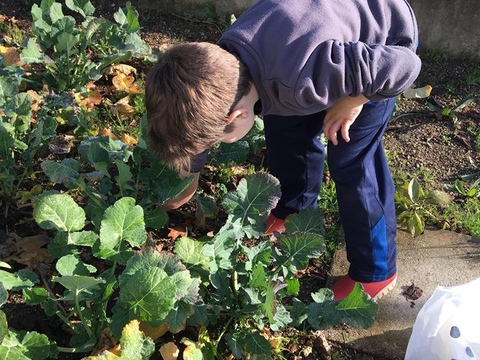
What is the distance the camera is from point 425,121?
3213mm

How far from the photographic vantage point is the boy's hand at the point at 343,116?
5.95 feet

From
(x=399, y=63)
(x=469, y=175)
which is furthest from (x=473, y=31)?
(x=399, y=63)

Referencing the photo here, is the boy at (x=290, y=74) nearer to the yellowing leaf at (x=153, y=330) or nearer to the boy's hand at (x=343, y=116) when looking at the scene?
the boy's hand at (x=343, y=116)

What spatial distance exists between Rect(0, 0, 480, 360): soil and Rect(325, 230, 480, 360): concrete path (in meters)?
0.26

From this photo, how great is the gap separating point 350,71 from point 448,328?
3.25ft

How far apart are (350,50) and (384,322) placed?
1.18m

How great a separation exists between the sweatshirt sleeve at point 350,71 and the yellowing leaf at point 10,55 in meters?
2.08

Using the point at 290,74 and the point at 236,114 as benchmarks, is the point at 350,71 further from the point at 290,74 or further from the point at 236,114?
the point at 236,114

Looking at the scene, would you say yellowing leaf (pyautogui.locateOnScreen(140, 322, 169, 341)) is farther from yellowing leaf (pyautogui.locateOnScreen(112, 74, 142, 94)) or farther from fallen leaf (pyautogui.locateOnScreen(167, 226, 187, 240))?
yellowing leaf (pyautogui.locateOnScreen(112, 74, 142, 94))

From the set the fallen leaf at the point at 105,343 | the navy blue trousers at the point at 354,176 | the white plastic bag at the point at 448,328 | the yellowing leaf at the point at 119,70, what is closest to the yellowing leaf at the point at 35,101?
the yellowing leaf at the point at 119,70

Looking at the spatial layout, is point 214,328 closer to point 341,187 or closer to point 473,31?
point 341,187

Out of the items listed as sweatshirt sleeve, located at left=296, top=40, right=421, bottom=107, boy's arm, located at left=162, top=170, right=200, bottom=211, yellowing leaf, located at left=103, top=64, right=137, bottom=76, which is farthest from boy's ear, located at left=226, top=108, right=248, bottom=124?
yellowing leaf, located at left=103, top=64, right=137, bottom=76

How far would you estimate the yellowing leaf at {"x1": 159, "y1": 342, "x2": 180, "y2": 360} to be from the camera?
1996mm

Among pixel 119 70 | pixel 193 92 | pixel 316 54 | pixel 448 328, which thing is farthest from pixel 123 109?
pixel 448 328
